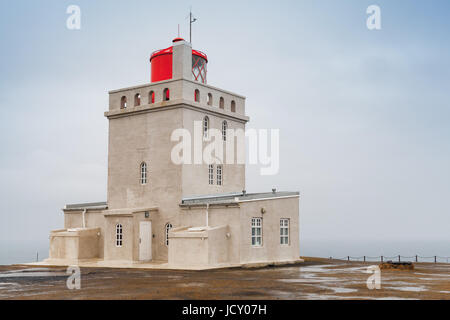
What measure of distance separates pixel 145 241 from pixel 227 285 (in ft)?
42.9

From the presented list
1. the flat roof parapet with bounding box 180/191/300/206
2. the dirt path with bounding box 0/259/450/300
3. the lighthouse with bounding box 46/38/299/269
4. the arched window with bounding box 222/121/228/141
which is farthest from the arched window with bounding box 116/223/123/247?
the arched window with bounding box 222/121/228/141

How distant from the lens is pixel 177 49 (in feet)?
107

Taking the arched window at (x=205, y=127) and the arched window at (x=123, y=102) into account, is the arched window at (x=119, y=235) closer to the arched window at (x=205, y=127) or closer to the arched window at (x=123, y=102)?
the arched window at (x=205, y=127)

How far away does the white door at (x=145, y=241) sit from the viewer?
31047 mm

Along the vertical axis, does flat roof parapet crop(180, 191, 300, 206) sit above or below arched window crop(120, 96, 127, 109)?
below

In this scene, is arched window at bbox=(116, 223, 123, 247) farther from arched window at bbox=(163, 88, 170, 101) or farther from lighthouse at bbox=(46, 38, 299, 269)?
arched window at bbox=(163, 88, 170, 101)

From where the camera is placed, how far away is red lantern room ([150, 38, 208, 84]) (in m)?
34.1

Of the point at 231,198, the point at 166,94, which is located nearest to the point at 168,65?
the point at 166,94

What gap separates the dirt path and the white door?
5.75m

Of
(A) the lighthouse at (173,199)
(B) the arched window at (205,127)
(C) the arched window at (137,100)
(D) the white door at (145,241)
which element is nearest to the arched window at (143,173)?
(A) the lighthouse at (173,199)
